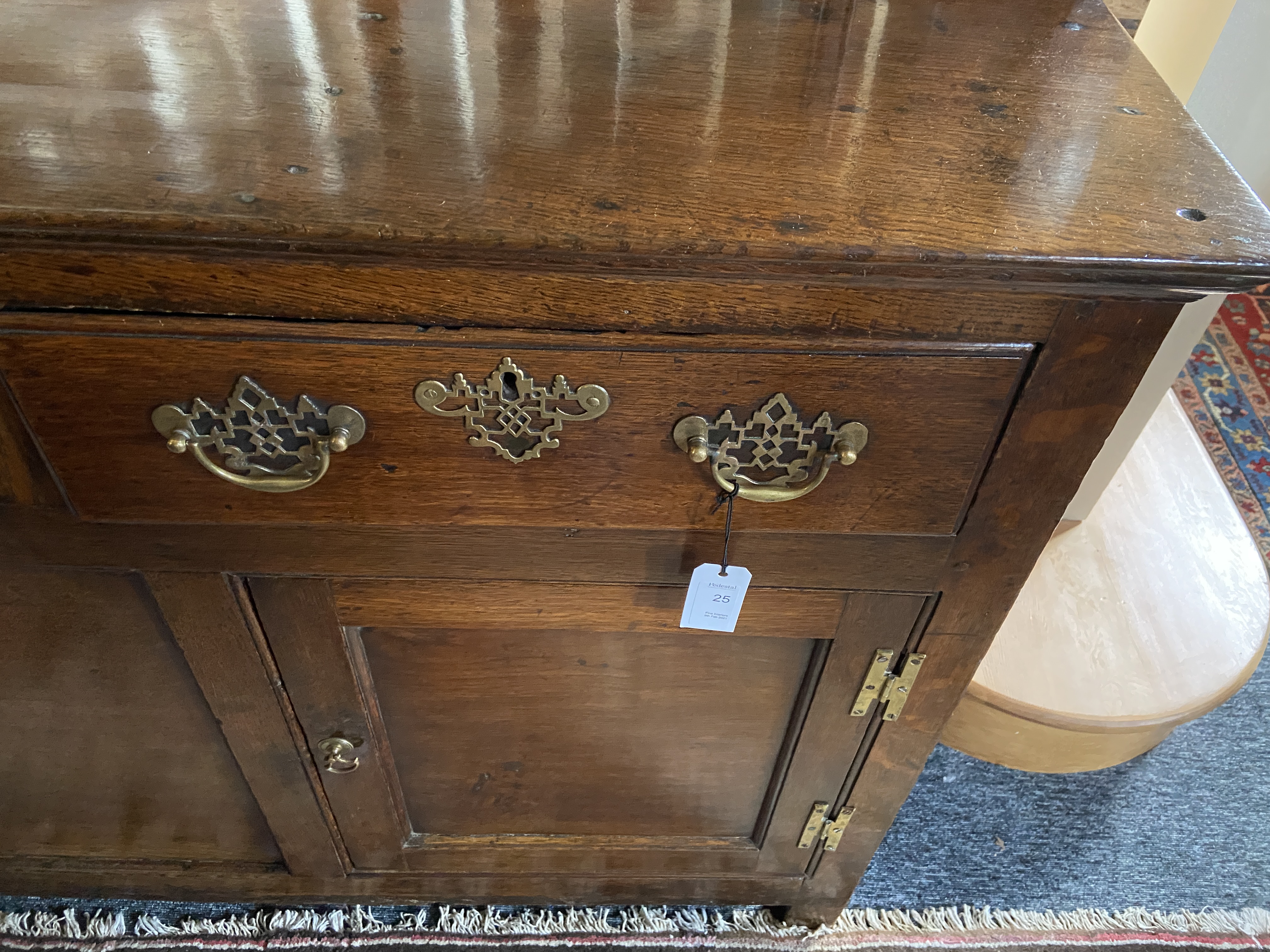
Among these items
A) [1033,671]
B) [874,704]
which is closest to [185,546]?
[874,704]

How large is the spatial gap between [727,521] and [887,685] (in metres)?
0.23

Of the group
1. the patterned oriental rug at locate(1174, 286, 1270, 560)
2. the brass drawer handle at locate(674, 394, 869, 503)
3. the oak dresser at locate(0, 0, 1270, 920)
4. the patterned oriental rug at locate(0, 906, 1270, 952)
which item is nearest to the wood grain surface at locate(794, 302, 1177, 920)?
the oak dresser at locate(0, 0, 1270, 920)

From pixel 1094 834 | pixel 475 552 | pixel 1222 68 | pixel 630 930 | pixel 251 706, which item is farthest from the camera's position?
pixel 1094 834

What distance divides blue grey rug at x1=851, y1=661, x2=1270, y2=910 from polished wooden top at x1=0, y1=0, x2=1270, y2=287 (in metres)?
0.86

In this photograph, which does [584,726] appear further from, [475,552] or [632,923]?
[632,923]

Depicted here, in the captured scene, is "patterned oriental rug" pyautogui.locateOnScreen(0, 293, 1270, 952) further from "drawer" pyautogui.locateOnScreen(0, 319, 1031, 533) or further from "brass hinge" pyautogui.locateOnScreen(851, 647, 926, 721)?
"drawer" pyautogui.locateOnScreen(0, 319, 1031, 533)

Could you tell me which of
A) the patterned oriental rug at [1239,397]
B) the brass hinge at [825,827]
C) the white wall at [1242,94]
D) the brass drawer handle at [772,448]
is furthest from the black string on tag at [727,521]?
the patterned oriental rug at [1239,397]

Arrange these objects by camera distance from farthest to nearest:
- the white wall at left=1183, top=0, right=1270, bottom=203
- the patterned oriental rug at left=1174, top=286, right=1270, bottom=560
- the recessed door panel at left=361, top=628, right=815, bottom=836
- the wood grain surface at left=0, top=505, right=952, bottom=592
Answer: the patterned oriental rug at left=1174, top=286, right=1270, bottom=560, the white wall at left=1183, top=0, right=1270, bottom=203, the recessed door panel at left=361, top=628, right=815, bottom=836, the wood grain surface at left=0, top=505, right=952, bottom=592

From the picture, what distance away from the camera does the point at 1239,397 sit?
64.9 inches

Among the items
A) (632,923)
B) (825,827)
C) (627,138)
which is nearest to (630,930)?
(632,923)

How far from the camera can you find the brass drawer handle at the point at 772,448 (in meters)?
0.54

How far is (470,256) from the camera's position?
0.47m

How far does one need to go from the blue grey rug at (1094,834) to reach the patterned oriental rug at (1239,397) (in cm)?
40

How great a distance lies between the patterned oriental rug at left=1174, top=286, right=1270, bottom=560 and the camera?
1521 millimetres
